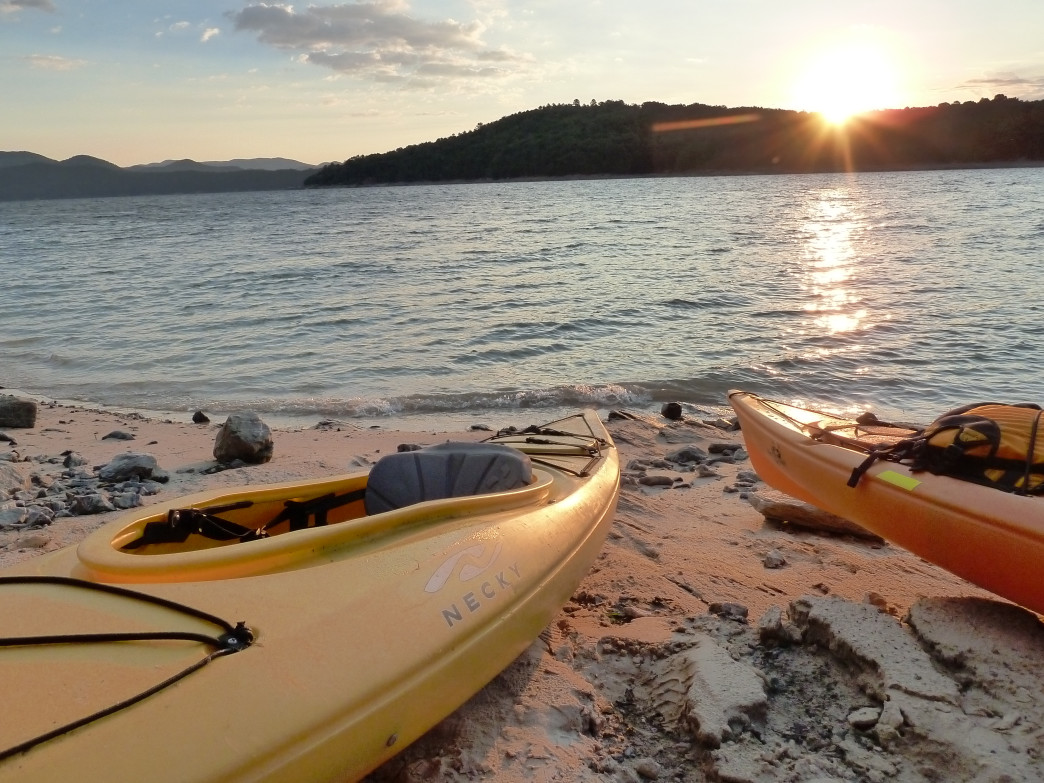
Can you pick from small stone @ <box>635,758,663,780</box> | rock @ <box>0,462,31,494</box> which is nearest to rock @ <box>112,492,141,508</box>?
rock @ <box>0,462,31,494</box>

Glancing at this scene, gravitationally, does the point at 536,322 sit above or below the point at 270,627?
below

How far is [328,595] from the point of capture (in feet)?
7.72

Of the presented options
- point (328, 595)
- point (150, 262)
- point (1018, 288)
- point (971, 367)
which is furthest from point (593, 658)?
point (150, 262)

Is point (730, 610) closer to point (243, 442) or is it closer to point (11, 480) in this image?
point (243, 442)

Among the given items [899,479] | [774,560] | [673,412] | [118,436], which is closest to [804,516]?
[774,560]

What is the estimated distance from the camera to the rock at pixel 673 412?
7.13 meters

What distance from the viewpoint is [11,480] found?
4.83m

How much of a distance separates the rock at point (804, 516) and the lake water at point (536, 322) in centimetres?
329

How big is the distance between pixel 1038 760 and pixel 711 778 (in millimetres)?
857

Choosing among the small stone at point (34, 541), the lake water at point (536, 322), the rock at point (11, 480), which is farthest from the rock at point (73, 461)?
the lake water at point (536, 322)

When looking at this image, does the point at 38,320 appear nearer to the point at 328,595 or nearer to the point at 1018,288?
the point at 328,595

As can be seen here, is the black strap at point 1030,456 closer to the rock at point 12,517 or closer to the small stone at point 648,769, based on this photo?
the small stone at point 648,769

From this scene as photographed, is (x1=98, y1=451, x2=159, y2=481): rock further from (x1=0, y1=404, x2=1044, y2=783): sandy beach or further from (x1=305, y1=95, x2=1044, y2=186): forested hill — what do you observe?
(x1=305, y1=95, x2=1044, y2=186): forested hill

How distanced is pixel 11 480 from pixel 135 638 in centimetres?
349
